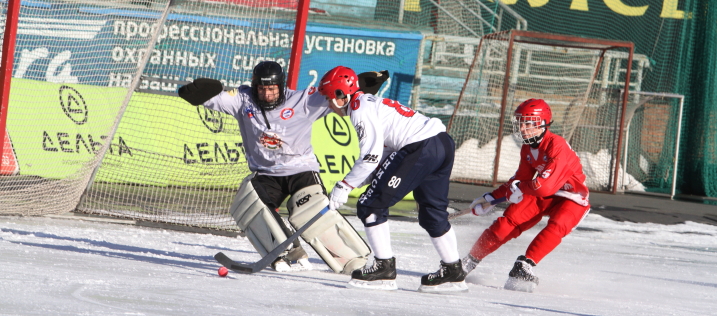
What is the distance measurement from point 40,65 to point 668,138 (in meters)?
8.88

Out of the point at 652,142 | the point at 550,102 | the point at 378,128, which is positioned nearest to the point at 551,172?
the point at 378,128

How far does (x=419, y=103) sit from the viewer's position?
38.3 ft

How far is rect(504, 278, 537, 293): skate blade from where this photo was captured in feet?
13.3

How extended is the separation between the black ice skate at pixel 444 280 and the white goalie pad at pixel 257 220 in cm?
88

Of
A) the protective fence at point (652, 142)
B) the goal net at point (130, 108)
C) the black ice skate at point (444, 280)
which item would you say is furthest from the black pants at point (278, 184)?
the protective fence at point (652, 142)

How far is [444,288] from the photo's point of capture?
382cm

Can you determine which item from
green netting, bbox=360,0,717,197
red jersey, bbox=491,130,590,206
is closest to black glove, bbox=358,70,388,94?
red jersey, bbox=491,130,590,206

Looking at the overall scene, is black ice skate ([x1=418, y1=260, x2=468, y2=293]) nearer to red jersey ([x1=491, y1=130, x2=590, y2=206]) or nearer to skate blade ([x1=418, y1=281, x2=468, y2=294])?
skate blade ([x1=418, y1=281, x2=468, y2=294])

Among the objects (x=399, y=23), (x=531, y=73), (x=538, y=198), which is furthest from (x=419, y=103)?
(x=538, y=198)

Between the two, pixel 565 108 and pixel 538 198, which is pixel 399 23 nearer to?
pixel 565 108

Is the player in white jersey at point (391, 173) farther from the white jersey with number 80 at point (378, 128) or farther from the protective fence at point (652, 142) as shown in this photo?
the protective fence at point (652, 142)

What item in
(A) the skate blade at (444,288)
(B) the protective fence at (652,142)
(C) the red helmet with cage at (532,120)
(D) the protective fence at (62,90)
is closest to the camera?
(A) the skate blade at (444,288)

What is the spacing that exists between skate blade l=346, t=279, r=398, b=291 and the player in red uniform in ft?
2.35

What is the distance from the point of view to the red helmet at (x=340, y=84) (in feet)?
12.4
